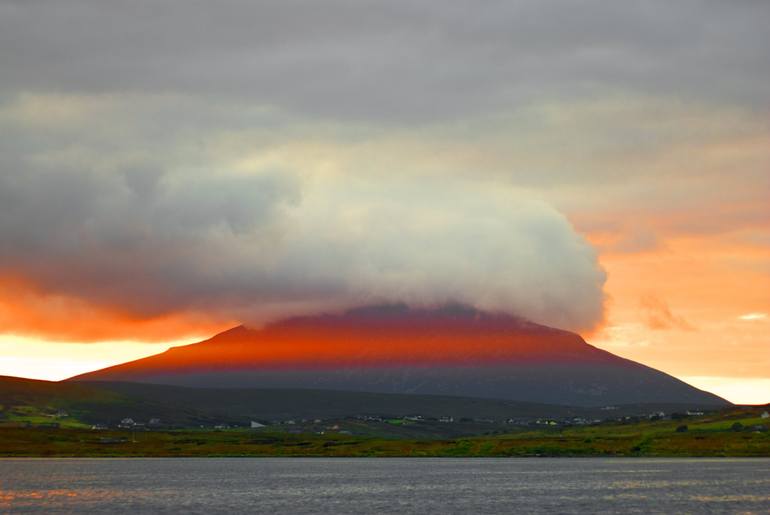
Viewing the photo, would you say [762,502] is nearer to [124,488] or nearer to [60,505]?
[60,505]

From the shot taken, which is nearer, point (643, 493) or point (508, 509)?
point (508, 509)

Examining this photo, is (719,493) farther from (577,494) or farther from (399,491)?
(399,491)

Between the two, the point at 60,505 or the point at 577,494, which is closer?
the point at 60,505

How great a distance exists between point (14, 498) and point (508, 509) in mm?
78614

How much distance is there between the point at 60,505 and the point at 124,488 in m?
42.8

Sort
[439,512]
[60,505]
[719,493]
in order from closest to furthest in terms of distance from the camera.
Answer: [439,512], [60,505], [719,493]

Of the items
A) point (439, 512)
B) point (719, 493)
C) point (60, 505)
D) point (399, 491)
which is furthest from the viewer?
point (399, 491)

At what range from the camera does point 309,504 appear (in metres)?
153

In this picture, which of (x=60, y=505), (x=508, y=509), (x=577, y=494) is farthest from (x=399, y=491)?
(x=60, y=505)

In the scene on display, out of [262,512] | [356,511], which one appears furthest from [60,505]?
[356,511]

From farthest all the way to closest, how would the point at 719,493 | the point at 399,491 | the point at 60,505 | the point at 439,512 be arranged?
the point at 399,491 → the point at 719,493 → the point at 60,505 → the point at 439,512

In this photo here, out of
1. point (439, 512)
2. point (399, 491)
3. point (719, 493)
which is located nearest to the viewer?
point (439, 512)

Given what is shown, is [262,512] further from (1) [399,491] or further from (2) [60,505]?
(1) [399,491]

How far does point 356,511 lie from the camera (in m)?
139
